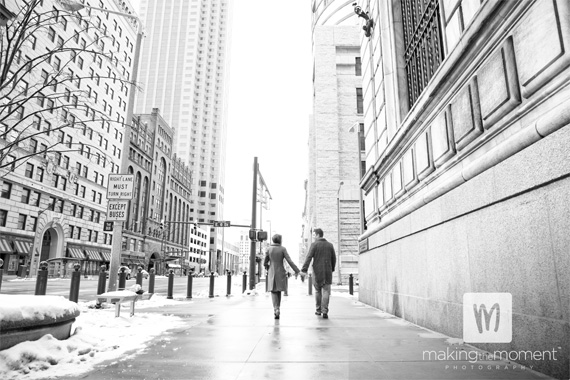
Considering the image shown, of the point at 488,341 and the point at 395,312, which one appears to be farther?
the point at 395,312

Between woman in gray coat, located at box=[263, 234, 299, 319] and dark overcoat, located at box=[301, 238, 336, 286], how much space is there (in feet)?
2.01

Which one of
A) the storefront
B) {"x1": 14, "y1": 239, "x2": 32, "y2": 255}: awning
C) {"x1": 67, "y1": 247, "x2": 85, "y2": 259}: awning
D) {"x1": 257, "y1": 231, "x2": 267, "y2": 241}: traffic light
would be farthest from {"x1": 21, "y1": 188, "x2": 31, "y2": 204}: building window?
{"x1": 257, "y1": 231, "x2": 267, "y2": 241}: traffic light

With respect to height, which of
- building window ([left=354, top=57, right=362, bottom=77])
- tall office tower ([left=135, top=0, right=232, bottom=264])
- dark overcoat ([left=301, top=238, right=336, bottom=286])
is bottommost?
dark overcoat ([left=301, top=238, right=336, bottom=286])

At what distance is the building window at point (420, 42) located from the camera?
730cm

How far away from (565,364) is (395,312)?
17.5 feet

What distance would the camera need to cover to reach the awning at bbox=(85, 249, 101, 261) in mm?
52222

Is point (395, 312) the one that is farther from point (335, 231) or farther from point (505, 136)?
point (335, 231)

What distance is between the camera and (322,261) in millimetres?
8703

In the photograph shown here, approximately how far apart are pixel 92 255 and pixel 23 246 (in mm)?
14257

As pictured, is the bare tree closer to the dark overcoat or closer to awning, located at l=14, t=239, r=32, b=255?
A: the dark overcoat

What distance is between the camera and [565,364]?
122 inches

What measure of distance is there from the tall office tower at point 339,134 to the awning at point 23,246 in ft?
101

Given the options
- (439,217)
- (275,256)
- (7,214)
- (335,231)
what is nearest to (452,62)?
(439,217)

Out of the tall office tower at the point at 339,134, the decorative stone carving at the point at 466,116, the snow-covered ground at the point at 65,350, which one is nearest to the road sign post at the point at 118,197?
the snow-covered ground at the point at 65,350
